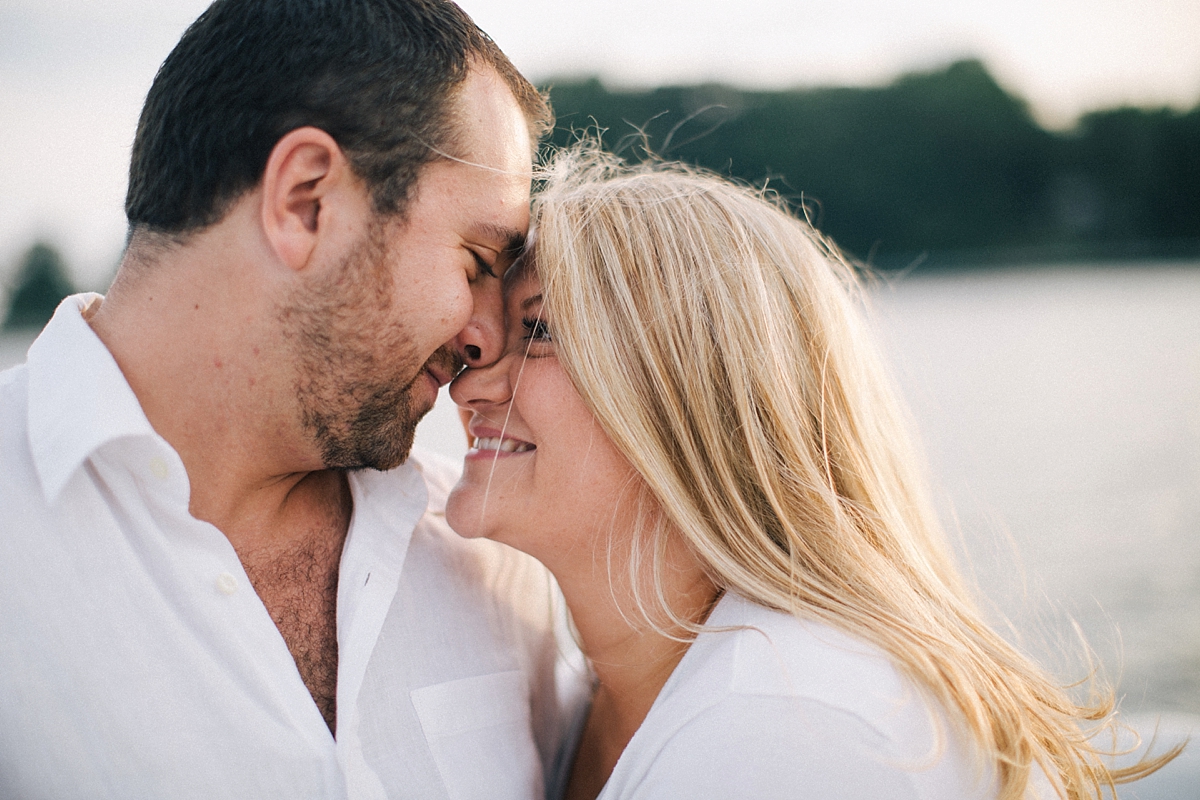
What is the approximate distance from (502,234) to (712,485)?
0.82 m

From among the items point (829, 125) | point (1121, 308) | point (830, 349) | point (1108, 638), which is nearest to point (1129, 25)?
point (1121, 308)

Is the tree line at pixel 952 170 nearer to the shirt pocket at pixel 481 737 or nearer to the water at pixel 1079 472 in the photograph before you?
the water at pixel 1079 472

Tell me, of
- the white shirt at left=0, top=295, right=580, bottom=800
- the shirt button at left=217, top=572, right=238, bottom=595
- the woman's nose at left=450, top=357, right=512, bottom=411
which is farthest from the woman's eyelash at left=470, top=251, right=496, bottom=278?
the shirt button at left=217, top=572, right=238, bottom=595

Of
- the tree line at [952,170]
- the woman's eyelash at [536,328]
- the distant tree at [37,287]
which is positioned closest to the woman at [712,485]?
the woman's eyelash at [536,328]

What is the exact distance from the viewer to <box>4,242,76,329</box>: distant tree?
23.4 metres

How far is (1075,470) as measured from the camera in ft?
38.0

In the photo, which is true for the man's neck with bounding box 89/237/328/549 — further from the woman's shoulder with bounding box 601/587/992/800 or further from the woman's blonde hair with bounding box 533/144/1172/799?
the woman's shoulder with bounding box 601/587/992/800

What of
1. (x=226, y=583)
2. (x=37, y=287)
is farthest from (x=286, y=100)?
(x=37, y=287)

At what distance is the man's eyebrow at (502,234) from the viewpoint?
2.22m

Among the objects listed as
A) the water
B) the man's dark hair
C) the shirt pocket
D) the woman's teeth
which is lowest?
the water

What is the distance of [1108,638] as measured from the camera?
21.0 feet

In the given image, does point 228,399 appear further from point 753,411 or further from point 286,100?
point 753,411

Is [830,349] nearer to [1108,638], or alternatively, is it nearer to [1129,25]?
[1108,638]

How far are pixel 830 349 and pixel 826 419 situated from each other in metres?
0.18
